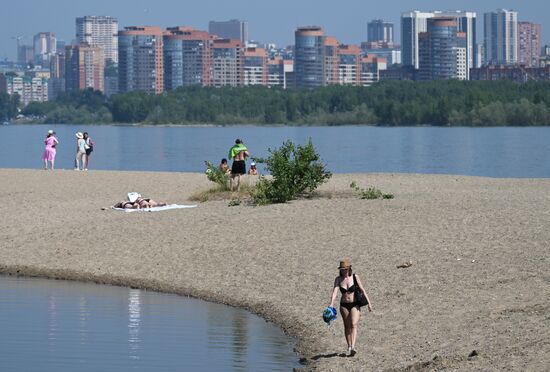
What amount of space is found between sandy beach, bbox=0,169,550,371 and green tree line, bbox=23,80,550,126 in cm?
10433

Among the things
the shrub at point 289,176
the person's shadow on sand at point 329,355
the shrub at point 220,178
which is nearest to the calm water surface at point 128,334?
the person's shadow on sand at point 329,355

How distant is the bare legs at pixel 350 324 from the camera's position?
14.1 meters

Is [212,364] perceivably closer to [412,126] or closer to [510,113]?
[510,113]

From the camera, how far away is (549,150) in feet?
263

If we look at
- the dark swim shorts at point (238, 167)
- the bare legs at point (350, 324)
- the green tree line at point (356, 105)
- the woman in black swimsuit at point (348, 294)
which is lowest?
the bare legs at point (350, 324)

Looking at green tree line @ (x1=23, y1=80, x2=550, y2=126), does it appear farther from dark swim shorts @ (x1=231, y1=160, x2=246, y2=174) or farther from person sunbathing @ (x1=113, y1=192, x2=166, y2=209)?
person sunbathing @ (x1=113, y1=192, x2=166, y2=209)

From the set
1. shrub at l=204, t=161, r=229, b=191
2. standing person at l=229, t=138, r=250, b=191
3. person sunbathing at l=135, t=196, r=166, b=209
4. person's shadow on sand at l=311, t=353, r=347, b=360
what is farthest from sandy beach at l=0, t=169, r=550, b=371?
standing person at l=229, t=138, r=250, b=191

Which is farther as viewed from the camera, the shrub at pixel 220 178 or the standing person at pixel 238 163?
the shrub at pixel 220 178

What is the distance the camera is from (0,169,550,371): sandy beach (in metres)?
14.7

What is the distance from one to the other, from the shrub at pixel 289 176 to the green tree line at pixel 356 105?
340ft

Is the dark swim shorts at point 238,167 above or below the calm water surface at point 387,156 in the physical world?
above

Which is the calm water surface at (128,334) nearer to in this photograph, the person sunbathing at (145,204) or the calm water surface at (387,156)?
the person sunbathing at (145,204)

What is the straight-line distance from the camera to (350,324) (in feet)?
46.5

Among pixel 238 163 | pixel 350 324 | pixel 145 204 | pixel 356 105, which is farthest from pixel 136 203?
pixel 356 105
